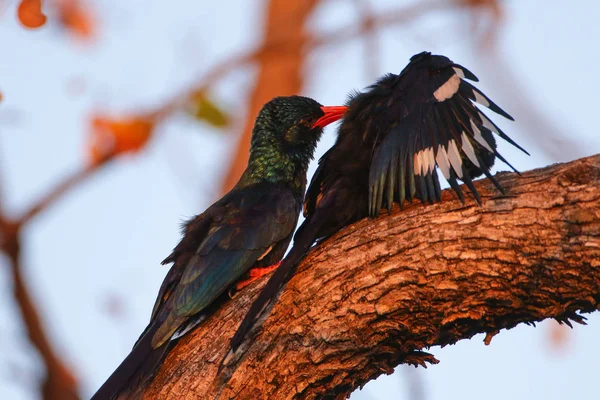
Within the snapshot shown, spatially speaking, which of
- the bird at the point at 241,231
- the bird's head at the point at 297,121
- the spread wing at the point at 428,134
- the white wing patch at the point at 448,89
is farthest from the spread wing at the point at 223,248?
the white wing patch at the point at 448,89

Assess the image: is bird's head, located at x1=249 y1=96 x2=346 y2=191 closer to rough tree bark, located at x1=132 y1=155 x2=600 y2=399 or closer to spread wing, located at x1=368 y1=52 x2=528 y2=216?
spread wing, located at x1=368 y1=52 x2=528 y2=216

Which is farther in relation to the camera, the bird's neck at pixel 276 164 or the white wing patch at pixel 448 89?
the bird's neck at pixel 276 164

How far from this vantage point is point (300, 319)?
139 inches

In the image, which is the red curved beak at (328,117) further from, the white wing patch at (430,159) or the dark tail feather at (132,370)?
the dark tail feather at (132,370)

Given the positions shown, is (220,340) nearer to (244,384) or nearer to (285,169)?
(244,384)

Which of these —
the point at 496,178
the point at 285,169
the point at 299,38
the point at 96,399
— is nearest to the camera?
the point at 496,178

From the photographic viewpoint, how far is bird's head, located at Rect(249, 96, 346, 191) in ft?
17.7

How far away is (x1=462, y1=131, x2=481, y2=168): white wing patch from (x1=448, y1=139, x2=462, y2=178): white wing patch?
42 mm

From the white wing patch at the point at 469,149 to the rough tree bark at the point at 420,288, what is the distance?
0.22 m

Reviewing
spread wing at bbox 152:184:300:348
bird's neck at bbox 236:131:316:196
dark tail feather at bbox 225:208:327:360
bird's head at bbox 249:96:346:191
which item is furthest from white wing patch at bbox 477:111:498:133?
bird's neck at bbox 236:131:316:196

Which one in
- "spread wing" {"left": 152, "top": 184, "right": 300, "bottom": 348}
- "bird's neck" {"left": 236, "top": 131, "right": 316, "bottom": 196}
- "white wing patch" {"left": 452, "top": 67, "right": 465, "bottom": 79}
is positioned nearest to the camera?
"white wing patch" {"left": 452, "top": 67, "right": 465, "bottom": 79}

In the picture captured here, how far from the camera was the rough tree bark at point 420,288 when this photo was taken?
10.6ft

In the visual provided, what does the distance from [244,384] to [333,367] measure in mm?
403

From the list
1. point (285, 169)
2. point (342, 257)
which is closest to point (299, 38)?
point (285, 169)
